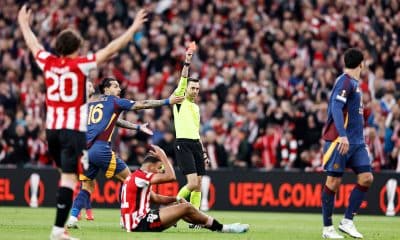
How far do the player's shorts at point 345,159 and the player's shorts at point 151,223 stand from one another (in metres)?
2.51

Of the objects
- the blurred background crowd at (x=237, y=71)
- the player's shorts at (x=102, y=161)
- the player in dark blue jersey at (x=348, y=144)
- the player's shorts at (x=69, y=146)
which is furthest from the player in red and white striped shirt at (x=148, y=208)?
the blurred background crowd at (x=237, y=71)

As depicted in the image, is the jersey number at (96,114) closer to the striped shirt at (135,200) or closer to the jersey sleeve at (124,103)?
the jersey sleeve at (124,103)

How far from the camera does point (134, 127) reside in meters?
17.0

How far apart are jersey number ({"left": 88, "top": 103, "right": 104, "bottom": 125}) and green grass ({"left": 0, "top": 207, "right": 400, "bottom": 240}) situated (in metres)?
1.71

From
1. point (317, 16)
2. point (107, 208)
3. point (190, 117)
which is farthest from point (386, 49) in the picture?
point (190, 117)

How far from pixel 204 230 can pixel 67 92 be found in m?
4.64

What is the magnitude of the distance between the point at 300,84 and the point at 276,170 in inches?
112

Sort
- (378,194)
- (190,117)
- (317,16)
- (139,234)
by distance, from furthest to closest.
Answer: (317,16)
(378,194)
(190,117)
(139,234)

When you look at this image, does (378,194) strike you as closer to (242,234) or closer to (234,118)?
(234,118)

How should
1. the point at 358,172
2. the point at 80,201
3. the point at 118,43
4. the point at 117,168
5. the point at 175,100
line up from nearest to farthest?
the point at 118,43
the point at 358,172
the point at 175,100
the point at 80,201
the point at 117,168

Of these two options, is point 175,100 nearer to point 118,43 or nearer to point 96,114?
point 96,114

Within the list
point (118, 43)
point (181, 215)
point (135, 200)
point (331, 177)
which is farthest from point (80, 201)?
point (118, 43)

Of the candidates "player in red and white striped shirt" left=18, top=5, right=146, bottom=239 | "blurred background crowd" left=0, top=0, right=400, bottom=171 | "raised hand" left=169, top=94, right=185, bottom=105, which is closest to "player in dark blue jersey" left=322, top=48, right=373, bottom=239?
"raised hand" left=169, top=94, right=185, bottom=105

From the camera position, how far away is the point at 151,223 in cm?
1479
